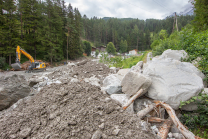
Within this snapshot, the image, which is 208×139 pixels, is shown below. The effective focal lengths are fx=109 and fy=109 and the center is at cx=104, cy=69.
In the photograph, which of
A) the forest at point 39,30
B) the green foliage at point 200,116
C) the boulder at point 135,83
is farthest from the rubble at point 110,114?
the forest at point 39,30

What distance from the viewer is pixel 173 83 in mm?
3713

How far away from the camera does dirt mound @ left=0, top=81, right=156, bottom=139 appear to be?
1976mm

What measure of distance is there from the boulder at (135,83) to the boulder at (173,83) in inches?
16.2

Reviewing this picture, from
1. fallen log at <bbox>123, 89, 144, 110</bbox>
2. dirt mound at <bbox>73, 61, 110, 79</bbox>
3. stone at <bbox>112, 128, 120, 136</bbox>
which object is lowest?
stone at <bbox>112, 128, 120, 136</bbox>

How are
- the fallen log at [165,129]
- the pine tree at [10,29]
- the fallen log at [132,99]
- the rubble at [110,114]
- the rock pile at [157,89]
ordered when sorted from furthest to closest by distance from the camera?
the pine tree at [10,29] < the rock pile at [157,89] < the fallen log at [132,99] < the fallen log at [165,129] < the rubble at [110,114]

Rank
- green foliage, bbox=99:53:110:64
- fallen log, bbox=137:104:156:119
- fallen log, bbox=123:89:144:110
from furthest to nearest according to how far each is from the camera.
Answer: green foliage, bbox=99:53:110:64
fallen log, bbox=123:89:144:110
fallen log, bbox=137:104:156:119

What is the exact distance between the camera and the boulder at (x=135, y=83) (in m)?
3.51

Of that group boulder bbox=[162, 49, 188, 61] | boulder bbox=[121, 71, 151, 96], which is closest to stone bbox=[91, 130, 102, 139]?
boulder bbox=[121, 71, 151, 96]

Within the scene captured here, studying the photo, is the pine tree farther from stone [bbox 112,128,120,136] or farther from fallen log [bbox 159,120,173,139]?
fallen log [bbox 159,120,173,139]

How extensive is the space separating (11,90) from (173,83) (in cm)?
600

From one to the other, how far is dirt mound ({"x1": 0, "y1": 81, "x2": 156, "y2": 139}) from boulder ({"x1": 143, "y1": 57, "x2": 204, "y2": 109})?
1685mm

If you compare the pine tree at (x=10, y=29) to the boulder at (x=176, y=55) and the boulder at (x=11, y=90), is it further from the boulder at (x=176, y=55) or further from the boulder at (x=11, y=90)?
the boulder at (x=176, y=55)

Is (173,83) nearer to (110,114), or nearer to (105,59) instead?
(110,114)

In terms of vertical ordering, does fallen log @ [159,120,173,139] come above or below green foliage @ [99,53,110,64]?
below
